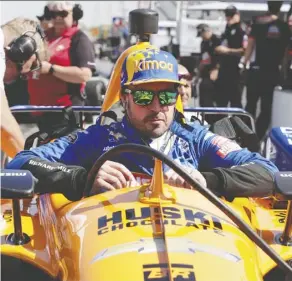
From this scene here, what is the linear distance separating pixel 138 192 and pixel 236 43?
565 centimetres

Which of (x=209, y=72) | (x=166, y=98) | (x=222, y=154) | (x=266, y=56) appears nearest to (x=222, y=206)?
(x=166, y=98)

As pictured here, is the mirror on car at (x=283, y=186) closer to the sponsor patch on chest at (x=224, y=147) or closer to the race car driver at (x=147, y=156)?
the race car driver at (x=147, y=156)

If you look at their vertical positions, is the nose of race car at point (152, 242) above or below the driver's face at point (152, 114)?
below

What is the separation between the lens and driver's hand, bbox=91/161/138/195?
224 centimetres

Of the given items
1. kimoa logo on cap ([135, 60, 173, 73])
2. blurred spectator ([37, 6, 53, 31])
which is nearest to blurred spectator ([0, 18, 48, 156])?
kimoa logo on cap ([135, 60, 173, 73])

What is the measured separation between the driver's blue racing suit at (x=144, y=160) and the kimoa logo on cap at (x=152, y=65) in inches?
10.3

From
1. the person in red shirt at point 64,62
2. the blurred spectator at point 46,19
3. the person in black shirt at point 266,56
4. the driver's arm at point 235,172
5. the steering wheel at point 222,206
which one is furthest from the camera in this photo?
the person in black shirt at point 266,56

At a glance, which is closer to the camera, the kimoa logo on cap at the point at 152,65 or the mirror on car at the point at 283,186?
the mirror on car at the point at 283,186

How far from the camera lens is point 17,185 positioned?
6.52ft

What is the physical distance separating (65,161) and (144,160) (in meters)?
0.39

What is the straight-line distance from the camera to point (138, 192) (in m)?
2.16

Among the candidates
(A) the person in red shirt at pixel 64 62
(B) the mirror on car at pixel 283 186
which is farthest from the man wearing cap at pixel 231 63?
(B) the mirror on car at pixel 283 186

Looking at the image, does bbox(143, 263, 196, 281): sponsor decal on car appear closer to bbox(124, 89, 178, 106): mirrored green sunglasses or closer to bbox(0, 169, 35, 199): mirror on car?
bbox(0, 169, 35, 199): mirror on car

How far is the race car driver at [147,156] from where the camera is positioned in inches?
90.8
